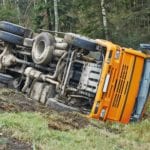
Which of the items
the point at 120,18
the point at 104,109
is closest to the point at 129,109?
the point at 104,109

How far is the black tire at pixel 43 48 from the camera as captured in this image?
1120 cm

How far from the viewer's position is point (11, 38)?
1231 cm

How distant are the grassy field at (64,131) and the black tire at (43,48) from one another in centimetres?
126

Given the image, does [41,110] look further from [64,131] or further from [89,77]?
[64,131]

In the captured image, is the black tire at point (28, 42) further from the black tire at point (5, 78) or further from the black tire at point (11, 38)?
the black tire at point (5, 78)

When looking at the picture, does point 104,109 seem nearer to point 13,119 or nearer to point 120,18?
point 13,119

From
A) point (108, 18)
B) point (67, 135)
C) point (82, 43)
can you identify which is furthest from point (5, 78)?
point (108, 18)

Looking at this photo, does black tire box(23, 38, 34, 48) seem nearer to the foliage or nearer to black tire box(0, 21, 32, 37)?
black tire box(0, 21, 32, 37)

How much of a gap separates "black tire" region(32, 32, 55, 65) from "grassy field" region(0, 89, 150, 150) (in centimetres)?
126

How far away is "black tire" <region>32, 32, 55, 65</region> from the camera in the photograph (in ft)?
36.7

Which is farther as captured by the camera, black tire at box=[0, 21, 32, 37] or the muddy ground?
black tire at box=[0, 21, 32, 37]

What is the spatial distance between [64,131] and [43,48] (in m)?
3.90

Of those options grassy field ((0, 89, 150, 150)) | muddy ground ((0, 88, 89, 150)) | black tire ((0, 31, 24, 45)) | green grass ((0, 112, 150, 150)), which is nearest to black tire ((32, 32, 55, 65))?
black tire ((0, 31, 24, 45))

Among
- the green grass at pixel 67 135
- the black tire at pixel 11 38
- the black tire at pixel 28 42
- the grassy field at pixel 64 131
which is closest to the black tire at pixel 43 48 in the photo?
the black tire at pixel 28 42
